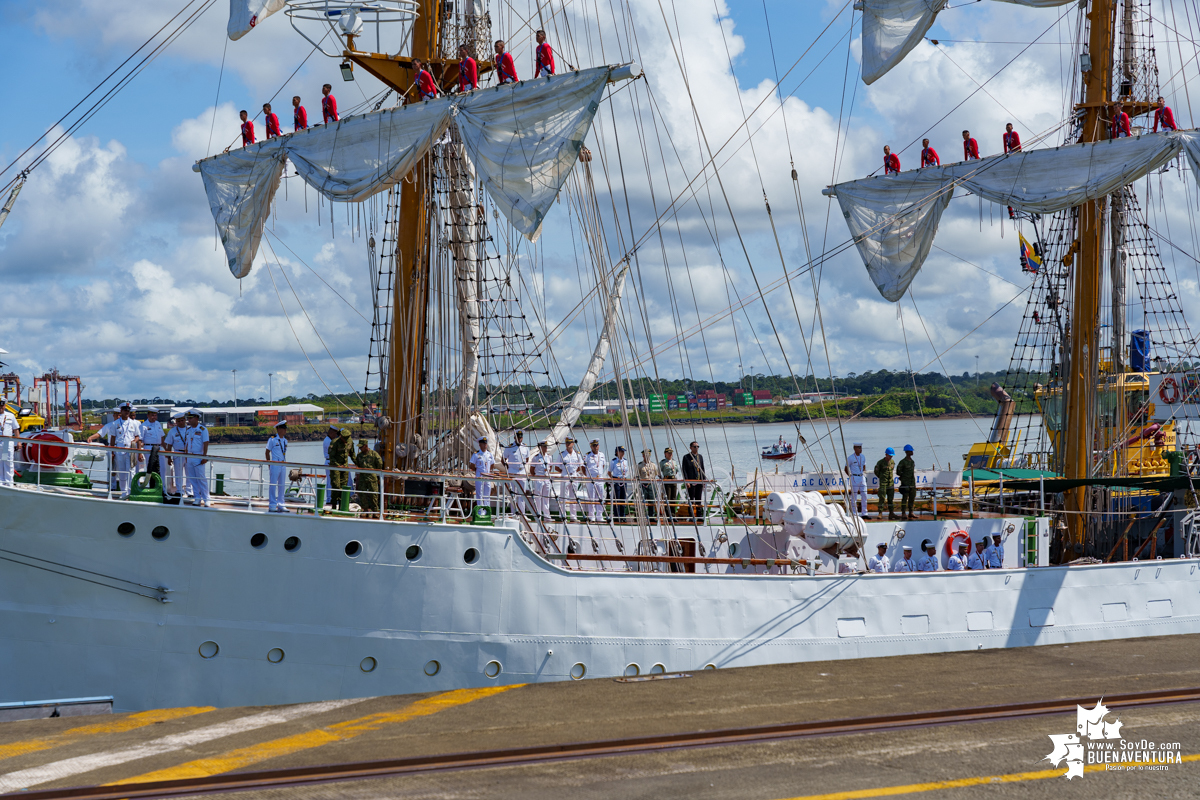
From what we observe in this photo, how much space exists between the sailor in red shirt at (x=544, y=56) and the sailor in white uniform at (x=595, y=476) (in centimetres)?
607

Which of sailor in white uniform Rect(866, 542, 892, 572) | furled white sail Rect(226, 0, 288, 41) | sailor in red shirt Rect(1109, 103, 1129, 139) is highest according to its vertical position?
furled white sail Rect(226, 0, 288, 41)

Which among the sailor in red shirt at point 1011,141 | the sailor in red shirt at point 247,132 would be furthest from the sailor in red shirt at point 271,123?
the sailor in red shirt at point 1011,141

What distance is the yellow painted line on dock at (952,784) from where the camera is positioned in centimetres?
556

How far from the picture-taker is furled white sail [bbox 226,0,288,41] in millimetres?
16547

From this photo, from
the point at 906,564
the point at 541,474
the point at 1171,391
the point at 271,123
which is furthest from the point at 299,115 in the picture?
the point at 1171,391

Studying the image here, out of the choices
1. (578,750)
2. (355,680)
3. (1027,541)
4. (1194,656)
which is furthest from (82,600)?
(1027,541)

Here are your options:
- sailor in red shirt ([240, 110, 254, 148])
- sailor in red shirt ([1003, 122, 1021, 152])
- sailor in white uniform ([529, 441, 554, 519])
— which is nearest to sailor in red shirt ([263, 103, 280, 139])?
sailor in red shirt ([240, 110, 254, 148])

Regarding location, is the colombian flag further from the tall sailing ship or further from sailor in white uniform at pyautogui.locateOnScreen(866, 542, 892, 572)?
sailor in white uniform at pyautogui.locateOnScreen(866, 542, 892, 572)

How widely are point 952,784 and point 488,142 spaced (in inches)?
489

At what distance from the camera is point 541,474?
1545cm

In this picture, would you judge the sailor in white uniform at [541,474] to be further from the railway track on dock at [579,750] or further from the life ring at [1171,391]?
the life ring at [1171,391]

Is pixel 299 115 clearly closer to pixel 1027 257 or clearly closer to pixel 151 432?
pixel 151 432

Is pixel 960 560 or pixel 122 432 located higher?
pixel 122 432

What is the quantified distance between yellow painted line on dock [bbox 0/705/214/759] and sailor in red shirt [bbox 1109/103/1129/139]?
19.1 metres
